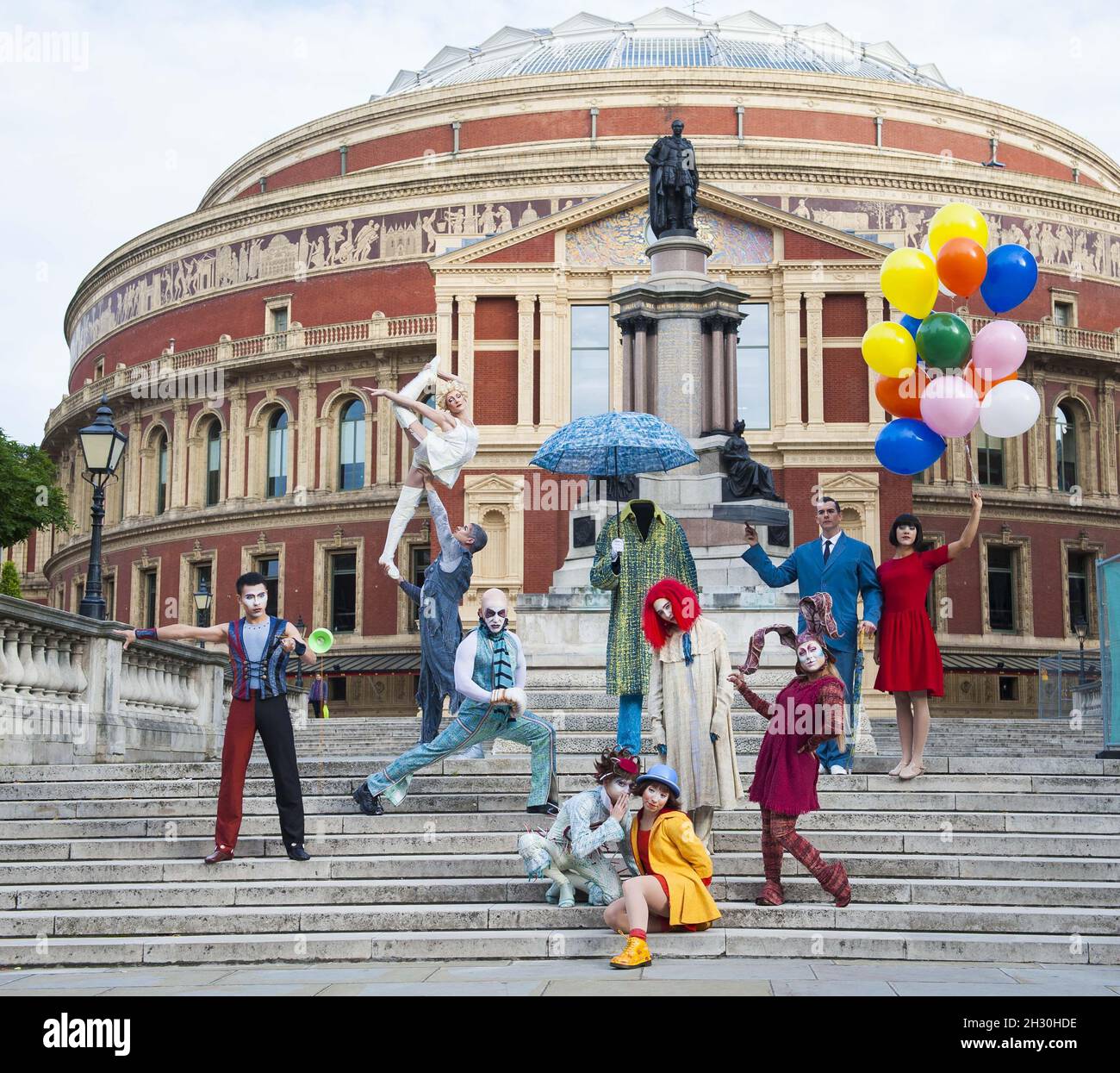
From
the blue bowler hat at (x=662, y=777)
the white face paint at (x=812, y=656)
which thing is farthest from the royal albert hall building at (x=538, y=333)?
the blue bowler hat at (x=662, y=777)

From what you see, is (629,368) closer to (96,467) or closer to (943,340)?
(96,467)

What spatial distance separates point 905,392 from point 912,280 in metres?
0.98

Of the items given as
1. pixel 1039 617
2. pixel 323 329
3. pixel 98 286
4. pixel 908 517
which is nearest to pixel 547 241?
pixel 323 329

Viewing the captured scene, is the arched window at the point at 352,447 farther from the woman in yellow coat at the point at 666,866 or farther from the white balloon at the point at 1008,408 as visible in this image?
the woman in yellow coat at the point at 666,866

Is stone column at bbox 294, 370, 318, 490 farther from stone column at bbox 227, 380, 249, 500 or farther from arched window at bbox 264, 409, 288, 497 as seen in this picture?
stone column at bbox 227, 380, 249, 500

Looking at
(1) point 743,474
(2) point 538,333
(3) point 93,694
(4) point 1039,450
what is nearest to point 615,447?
(1) point 743,474

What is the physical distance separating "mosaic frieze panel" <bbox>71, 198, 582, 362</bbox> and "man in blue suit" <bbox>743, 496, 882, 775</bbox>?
3694 cm

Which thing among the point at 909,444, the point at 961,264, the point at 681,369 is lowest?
the point at 909,444

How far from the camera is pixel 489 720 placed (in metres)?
11.2

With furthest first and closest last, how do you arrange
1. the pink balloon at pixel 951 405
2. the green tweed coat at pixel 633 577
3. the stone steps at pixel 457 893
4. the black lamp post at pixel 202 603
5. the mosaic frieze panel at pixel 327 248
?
the mosaic frieze panel at pixel 327 248 < the black lamp post at pixel 202 603 < the pink balloon at pixel 951 405 < the green tweed coat at pixel 633 577 < the stone steps at pixel 457 893

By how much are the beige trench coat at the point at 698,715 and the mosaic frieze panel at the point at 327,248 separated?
3915 cm

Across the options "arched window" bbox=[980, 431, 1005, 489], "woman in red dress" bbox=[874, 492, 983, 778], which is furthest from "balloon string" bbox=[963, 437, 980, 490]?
"arched window" bbox=[980, 431, 1005, 489]

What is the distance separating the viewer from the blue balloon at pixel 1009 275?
13805mm

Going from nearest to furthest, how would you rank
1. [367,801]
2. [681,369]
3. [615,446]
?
1. [367,801]
2. [615,446]
3. [681,369]
